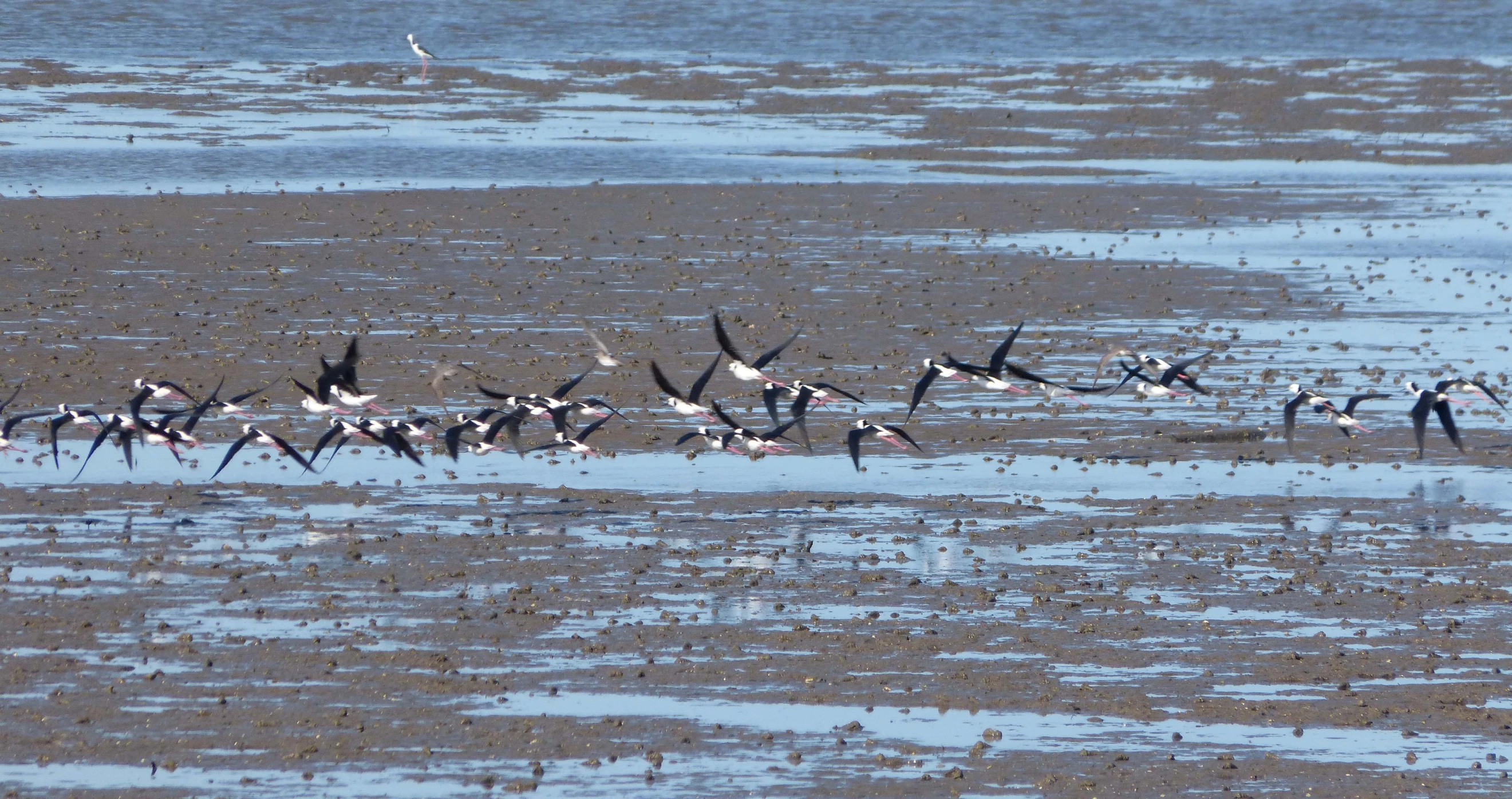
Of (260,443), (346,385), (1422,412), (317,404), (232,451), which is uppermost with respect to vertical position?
(1422,412)

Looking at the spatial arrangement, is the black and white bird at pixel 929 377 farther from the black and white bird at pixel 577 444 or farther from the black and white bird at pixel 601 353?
the black and white bird at pixel 601 353

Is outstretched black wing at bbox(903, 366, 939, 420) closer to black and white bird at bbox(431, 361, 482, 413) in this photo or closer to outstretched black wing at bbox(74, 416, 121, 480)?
black and white bird at bbox(431, 361, 482, 413)

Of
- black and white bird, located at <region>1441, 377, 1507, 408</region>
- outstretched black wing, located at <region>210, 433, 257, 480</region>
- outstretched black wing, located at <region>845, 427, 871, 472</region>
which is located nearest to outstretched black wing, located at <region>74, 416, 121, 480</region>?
outstretched black wing, located at <region>210, 433, 257, 480</region>

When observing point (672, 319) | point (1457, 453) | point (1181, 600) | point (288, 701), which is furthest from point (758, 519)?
point (672, 319)

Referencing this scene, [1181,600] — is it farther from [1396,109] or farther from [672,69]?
[672,69]

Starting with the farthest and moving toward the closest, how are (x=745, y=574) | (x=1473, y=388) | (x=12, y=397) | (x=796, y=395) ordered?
1. (x=1473, y=388)
2. (x=796, y=395)
3. (x=12, y=397)
4. (x=745, y=574)

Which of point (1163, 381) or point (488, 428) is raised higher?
point (1163, 381)

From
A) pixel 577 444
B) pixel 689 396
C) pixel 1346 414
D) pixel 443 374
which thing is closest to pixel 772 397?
pixel 689 396

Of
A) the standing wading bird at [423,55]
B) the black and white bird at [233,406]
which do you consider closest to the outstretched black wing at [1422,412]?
the black and white bird at [233,406]

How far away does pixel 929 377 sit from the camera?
628 inches

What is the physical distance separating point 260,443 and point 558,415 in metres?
2.50

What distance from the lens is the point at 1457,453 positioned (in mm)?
16406

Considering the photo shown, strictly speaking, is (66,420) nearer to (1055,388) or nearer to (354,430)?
(354,430)

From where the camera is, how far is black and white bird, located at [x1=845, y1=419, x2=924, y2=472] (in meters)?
14.5
